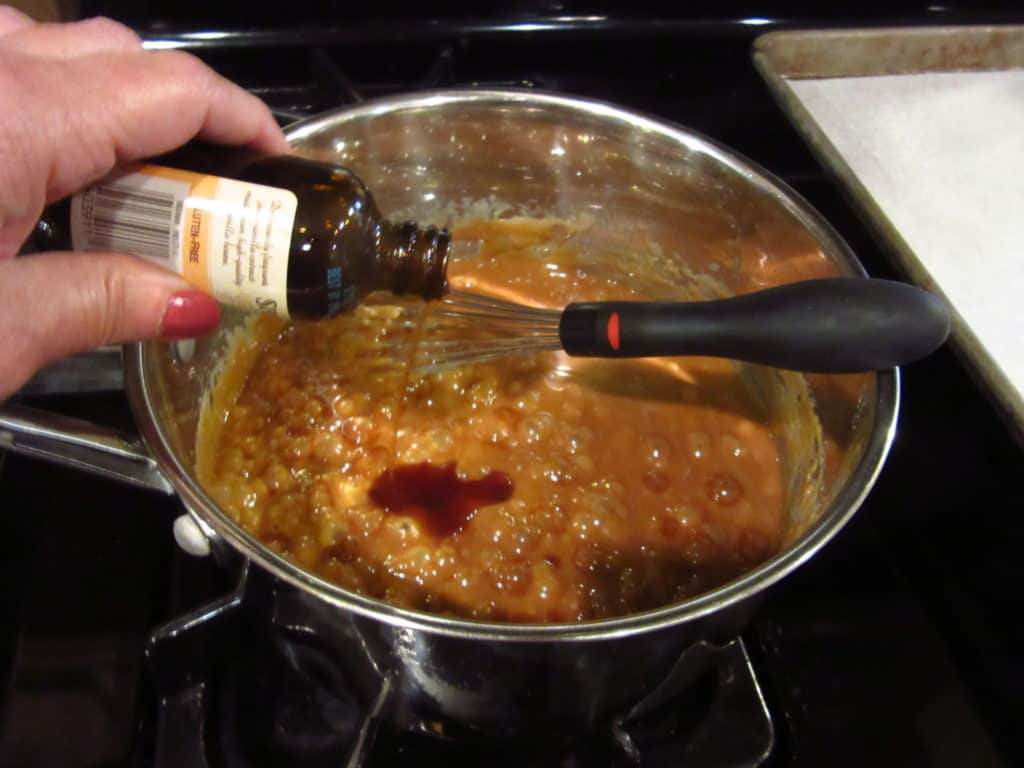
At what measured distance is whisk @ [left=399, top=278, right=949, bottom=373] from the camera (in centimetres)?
61

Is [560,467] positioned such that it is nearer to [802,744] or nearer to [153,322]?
[802,744]

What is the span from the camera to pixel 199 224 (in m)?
0.55

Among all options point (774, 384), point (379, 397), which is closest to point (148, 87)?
point (379, 397)

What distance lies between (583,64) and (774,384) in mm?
439

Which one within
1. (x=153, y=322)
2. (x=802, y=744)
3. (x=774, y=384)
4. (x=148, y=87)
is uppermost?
(x=148, y=87)

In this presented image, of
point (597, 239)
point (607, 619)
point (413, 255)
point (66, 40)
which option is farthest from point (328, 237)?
point (597, 239)

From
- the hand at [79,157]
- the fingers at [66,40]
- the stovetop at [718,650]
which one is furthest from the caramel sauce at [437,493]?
the fingers at [66,40]

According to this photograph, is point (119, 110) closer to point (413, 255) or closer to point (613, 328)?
point (413, 255)

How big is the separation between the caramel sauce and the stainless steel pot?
18 centimetres

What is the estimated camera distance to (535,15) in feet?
3.23

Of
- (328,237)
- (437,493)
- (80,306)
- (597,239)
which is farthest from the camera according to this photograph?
(597,239)

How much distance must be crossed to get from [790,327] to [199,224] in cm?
41

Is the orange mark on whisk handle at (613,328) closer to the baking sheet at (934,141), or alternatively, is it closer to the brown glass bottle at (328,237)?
the brown glass bottle at (328,237)

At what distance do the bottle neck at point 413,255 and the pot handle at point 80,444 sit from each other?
22 centimetres
